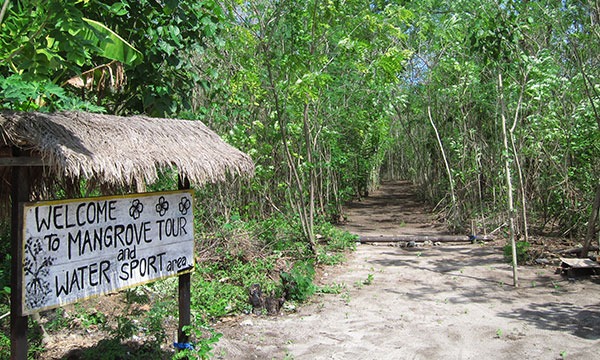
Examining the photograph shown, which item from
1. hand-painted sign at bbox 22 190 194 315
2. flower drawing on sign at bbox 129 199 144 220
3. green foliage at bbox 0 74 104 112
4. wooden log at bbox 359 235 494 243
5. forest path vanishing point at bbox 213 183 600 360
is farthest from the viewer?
wooden log at bbox 359 235 494 243

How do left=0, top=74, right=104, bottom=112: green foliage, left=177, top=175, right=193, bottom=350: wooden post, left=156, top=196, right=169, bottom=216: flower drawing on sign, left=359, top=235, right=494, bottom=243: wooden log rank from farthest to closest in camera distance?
left=359, top=235, right=494, bottom=243: wooden log < left=177, top=175, right=193, bottom=350: wooden post < left=156, top=196, right=169, bottom=216: flower drawing on sign < left=0, top=74, right=104, bottom=112: green foliage

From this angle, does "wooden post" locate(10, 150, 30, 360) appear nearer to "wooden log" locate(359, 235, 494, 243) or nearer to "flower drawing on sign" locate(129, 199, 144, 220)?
"flower drawing on sign" locate(129, 199, 144, 220)

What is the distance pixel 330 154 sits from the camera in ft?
53.8

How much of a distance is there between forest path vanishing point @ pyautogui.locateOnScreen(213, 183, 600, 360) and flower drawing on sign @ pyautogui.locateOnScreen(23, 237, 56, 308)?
2.57 m

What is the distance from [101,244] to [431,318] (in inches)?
195

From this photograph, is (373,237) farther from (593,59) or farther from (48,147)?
(48,147)

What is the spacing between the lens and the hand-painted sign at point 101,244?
344 cm

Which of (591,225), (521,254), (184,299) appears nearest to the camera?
(184,299)

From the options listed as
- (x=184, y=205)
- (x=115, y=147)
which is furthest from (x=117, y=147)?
(x=184, y=205)

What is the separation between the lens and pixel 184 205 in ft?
15.3

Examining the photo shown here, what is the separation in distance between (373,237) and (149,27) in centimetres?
899

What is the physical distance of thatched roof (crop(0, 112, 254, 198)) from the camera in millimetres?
3285

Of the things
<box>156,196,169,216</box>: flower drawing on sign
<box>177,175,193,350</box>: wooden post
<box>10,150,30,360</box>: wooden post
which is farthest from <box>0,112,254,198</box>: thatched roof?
<box>177,175,193,350</box>: wooden post

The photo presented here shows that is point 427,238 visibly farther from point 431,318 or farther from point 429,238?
point 431,318
